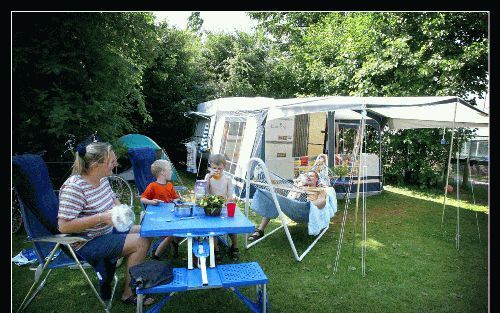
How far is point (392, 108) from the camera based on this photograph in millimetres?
5746

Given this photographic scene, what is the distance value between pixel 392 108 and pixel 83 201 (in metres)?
5.13

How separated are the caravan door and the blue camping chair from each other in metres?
3.57

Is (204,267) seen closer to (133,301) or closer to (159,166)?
(133,301)

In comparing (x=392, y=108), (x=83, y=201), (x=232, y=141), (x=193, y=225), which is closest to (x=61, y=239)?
(x=83, y=201)

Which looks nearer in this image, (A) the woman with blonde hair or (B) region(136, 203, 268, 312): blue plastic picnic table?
(B) region(136, 203, 268, 312): blue plastic picnic table

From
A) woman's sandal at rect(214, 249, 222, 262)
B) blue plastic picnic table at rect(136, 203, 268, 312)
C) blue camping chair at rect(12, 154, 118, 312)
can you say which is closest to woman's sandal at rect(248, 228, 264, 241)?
woman's sandal at rect(214, 249, 222, 262)

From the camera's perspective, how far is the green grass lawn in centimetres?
271

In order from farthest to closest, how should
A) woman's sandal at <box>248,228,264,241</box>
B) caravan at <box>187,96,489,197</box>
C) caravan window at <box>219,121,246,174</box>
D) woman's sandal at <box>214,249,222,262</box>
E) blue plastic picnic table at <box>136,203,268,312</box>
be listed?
caravan window at <box>219,121,246,174</box>, caravan at <box>187,96,489,197</box>, woman's sandal at <box>248,228,264,241</box>, woman's sandal at <box>214,249,222,262</box>, blue plastic picnic table at <box>136,203,268,312</box>

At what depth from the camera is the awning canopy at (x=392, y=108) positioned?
361cm

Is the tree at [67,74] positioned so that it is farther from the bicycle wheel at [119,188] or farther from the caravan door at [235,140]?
the caravan door at [235,140]

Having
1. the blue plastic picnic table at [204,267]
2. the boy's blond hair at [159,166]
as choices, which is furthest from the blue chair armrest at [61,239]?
the boy's blond hair at [159,166]

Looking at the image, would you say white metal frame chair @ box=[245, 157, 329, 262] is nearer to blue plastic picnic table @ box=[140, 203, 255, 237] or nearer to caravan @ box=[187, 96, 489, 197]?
blue plastic picnic table @ box=[140, 203, 255, 237]

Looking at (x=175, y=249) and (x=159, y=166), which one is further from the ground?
(x=159, y=166)
